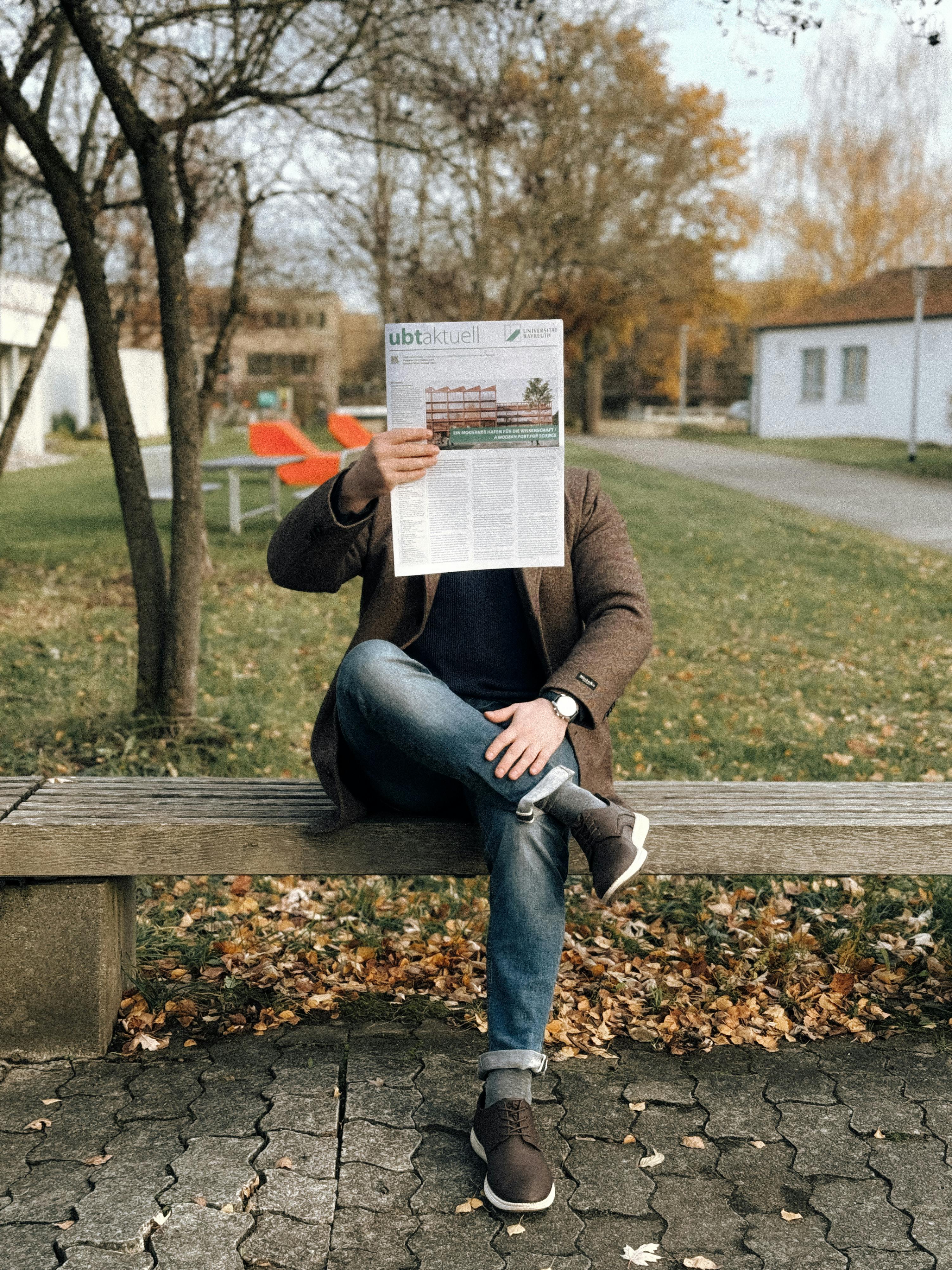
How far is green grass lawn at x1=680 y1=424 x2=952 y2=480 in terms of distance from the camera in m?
22.4

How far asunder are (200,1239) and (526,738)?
45.0 inches

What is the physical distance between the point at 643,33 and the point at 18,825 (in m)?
19.3

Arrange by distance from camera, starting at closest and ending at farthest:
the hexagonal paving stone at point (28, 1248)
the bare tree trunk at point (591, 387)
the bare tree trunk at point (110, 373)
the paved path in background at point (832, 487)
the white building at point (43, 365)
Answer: the hexagonal paving stone at point (28, 1248) → the bare tree trunk at point (110, 373) → the paved path in background at point (832, 487) → the white building at point (43, 365) → the bare tree trunk at point (591, 387)

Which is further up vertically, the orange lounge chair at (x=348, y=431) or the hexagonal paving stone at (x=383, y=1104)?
the orange lounge chair at (x=348, y=431)

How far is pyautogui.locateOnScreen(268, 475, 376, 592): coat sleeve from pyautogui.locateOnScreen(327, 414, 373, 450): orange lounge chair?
10.6m

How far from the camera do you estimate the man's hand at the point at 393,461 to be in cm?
280

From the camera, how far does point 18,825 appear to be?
301 centimetres

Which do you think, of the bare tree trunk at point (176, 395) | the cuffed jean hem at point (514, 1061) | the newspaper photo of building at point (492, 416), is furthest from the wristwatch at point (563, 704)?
the bare tree trunk at point (176, 395)

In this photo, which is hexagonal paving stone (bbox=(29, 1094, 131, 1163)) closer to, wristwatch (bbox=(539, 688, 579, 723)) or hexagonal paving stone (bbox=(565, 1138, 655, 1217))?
hexagonal paving stone (bbox=(565, 1138, 655, 1217))

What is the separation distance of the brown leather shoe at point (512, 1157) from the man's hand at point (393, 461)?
4.26 ft

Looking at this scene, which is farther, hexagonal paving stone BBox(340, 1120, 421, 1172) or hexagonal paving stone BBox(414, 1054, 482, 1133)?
hexagonal paving stone BBox(414, 1054, 482, 1133)

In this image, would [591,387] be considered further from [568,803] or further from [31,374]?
[568,803]

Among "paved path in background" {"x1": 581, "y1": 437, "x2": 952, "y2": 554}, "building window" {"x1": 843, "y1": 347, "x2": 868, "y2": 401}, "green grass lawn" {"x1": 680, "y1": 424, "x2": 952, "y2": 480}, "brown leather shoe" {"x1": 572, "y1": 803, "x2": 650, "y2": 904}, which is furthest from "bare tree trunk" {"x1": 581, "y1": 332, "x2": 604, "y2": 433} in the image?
"brown leather shoe" {"x1": 572, "y1": 803, "x2": 650, "y2": 904}

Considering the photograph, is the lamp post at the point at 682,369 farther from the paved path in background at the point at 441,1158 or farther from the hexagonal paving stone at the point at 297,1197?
the hexagonal paving stone at the point at 297,1197
